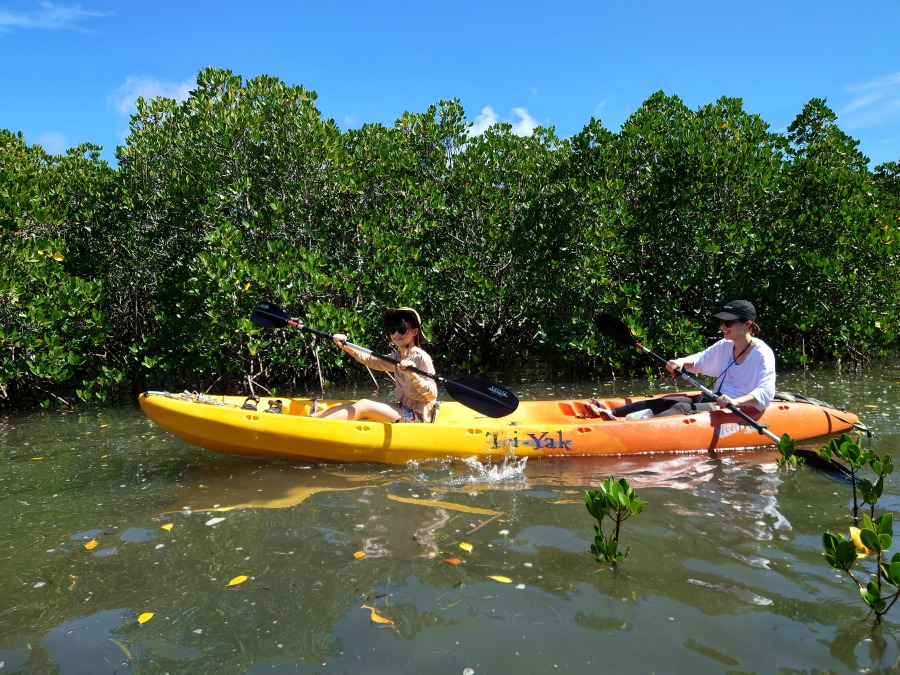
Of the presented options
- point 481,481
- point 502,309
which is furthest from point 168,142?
point 481,481

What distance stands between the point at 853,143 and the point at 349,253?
347 inches

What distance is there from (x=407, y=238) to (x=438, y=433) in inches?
202

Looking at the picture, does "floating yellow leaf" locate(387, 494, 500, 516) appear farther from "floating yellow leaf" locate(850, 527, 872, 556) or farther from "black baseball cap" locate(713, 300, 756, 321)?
"black baseball cap" locate(713, 300, 756, 321)

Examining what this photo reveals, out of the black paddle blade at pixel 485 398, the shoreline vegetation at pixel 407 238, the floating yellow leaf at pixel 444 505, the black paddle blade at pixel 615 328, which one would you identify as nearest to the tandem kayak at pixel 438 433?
the black paddle blade at pixel 485 398

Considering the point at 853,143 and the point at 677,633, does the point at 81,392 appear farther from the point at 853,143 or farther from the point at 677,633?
the point at 853,143

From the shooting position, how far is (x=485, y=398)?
5859 millimetres

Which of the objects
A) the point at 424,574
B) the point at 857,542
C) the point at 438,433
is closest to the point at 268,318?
the point at 438,433

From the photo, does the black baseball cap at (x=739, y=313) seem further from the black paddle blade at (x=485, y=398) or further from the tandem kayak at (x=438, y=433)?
the black paddle blade at (x=485, y=398)

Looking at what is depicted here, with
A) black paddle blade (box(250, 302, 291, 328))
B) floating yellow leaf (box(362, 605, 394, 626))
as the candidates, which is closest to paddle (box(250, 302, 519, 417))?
black paddle blade (box(250, 302, 291, 328))

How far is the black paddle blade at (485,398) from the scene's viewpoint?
5.84 meters

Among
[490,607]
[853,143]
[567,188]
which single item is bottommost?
[490,607]

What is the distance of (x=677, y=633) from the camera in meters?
2.60

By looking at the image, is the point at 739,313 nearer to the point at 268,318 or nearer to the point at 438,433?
the point at 438,433

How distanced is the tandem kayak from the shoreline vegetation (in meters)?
3.38
